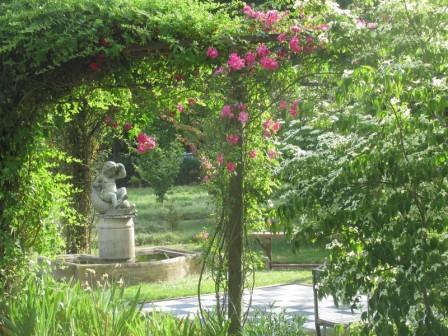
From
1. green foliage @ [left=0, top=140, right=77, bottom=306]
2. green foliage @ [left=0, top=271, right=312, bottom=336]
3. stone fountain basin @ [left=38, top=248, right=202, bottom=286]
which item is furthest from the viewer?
stone fountain basin @ [left=38, top=248, right=202, bottom=286]

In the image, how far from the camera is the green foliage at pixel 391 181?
362cm

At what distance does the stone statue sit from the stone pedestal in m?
0.12

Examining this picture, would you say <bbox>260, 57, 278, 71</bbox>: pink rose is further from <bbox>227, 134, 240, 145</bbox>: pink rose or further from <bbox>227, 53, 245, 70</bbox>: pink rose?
<bbox>227, 134, 240, 145</bbox>: pink rose

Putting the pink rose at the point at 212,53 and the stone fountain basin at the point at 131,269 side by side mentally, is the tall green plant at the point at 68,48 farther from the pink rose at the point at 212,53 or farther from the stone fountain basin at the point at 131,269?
the stone fountain basin at the point at 131,269

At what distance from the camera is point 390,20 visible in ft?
13.8

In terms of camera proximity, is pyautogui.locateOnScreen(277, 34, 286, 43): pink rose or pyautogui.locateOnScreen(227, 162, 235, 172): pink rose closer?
pyautogui.locateOnScreen(277, 34, 286, 43): pink rose

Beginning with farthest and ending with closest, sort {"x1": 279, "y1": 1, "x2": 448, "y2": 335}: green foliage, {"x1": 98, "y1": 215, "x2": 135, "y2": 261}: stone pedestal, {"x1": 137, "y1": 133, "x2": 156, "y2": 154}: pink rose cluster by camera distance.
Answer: {"x1": 98, "y1": 215, "x2": 135, "y2": 261}: stone pedestal < {"x1": 137, "y1": 133, "x2": 156, "y2": 154}: pink rose cluster < {"x1": 279, "y1": 1, "x2": 448, "y2": 335}: green foliage

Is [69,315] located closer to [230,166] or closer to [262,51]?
[230,166]

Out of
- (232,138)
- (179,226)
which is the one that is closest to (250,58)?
(232,138)

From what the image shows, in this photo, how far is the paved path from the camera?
26.3ft

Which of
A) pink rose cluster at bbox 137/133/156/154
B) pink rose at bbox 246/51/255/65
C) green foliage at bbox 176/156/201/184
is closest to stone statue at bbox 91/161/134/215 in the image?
pink rose cluster at bbox 137/133/156/154

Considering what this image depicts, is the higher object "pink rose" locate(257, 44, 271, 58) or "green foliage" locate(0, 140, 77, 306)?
"pink rose" locate(257, 44, 271, 58)

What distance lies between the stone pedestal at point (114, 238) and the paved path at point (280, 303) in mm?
1890

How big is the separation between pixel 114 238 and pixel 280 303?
3.01 meters
